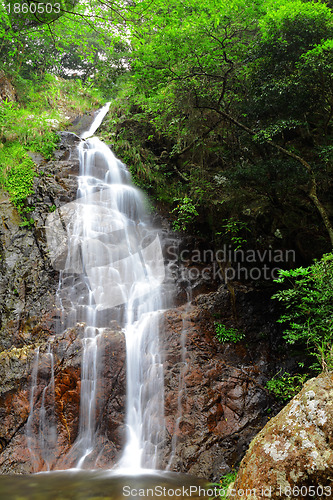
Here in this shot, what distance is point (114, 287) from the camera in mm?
8094

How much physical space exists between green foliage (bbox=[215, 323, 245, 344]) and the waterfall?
58.9 inches

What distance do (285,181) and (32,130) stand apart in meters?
9.60

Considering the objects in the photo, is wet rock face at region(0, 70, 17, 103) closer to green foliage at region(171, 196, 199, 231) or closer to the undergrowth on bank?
the undergrowth on bank

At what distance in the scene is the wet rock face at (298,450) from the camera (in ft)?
9.44

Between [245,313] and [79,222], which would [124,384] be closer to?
[245,313]

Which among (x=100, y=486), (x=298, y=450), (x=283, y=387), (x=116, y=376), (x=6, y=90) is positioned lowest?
(x=100, y=486)

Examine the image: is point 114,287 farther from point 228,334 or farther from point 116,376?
point 228,334

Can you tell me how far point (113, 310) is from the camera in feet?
24.9

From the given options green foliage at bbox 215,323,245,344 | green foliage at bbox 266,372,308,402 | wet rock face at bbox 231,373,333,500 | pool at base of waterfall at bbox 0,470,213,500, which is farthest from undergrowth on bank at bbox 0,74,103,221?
wet rock face at bbox 231,373,333,500

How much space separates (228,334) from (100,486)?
4030 millimetres

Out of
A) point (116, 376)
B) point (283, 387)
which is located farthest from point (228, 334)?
point (116, 376)

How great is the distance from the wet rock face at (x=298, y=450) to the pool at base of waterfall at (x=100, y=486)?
1669 millimetres

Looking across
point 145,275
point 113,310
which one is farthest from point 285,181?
point 113,310

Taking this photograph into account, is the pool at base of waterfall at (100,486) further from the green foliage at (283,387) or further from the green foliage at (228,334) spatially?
the green foliage at (228,334)
